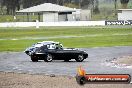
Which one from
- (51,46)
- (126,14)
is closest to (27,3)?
(126,14)

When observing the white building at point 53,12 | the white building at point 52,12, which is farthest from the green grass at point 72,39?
the white building at point 53,12

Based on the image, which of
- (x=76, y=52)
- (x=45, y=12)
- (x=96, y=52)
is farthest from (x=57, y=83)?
(x=45, y=12)

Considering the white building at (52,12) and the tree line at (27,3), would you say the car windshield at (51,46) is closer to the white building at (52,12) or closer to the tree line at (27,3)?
the white building at (52,12)

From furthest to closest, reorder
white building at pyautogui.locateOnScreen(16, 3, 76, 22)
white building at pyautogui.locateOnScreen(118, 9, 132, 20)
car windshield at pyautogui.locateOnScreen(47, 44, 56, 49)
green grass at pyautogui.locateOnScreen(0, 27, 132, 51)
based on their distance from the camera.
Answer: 1. white building at pyautogui.locateOnScreen(16, 3, 76, 22)
2. white building at pyautogui.locateOnScreen(118, 9, 132, 20)
3. green grass at pyautogui.locateOnScreen(0, 27, 132, 51)
4. car windshield at pyautogui.locateOnScreen(47, 44, 56, 49)

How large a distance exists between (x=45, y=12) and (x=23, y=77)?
84407 mm

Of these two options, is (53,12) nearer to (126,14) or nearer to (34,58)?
(126,14)

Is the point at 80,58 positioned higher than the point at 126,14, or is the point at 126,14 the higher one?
the point at 80,58

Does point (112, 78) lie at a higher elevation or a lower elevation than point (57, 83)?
higher

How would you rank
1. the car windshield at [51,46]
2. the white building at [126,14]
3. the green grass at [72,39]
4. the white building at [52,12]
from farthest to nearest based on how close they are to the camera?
the white building at [52,12] → the white building at [126,14] → the green grass at [72,39] → the car windshield at [51,46]

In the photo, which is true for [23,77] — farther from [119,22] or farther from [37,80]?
[119,22]

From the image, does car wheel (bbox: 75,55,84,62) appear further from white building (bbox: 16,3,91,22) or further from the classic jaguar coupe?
white building (bbox: 16,3,91,22)

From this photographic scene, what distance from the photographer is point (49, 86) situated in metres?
19.0

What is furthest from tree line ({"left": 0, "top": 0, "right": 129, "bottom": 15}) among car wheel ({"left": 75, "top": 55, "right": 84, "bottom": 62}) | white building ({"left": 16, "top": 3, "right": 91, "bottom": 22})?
car wheel ({"left": 75, "top": 55, "right": 84, "bottom": 62})

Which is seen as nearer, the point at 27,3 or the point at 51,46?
the point at 51,46
